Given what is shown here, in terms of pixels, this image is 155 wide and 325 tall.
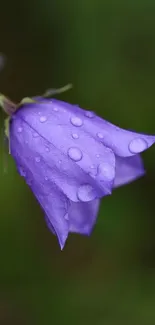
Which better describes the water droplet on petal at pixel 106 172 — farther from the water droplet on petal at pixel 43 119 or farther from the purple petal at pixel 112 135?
the water droplet on petal at pixel 43 119

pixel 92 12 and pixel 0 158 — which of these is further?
pixel 92 12

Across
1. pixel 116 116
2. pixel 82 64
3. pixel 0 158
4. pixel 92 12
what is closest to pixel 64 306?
pixel 0 158

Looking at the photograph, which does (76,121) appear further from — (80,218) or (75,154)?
(80,218)

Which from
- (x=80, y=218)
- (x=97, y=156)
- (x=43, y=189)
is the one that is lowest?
(x=80, y=218)

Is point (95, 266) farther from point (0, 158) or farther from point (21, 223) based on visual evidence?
point (0, 158)

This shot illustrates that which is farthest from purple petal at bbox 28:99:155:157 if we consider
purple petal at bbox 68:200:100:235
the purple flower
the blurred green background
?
the blurred green background

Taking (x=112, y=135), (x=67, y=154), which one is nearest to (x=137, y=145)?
(x=112, y=135)
